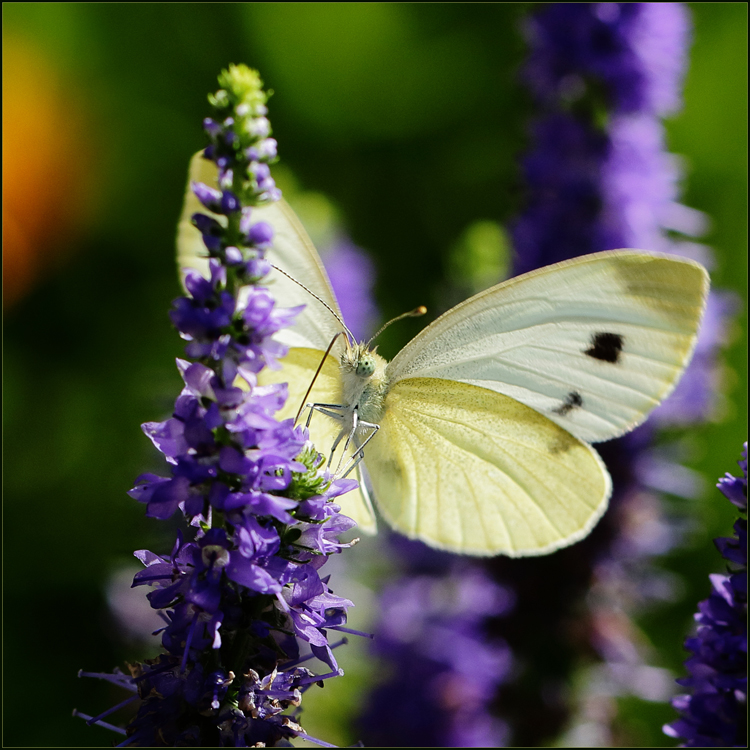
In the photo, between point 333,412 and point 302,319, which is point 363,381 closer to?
point 333,412

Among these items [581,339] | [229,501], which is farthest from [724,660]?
[581,339]

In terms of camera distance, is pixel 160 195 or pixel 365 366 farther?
pixel 160 195

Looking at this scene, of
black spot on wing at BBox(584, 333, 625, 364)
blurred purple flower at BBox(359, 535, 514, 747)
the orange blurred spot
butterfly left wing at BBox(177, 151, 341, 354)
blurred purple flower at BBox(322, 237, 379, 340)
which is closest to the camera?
butterfly left wing at BBox(177, 151, 341, 354)

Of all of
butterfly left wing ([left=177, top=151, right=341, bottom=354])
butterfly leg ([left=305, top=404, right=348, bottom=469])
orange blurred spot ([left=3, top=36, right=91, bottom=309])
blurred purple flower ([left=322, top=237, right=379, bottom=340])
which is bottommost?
butterfly leg ([left=305, top=404, right=348, bottom=469])

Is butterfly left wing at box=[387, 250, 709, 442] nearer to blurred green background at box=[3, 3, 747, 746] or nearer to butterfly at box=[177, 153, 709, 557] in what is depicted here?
butterfly at box=[177, 153, 709, 557]

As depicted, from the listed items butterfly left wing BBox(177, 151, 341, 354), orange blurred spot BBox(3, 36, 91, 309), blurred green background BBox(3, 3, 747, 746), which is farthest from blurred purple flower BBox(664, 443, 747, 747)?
orange blurred spot BBox(3, 36, 91, 309)

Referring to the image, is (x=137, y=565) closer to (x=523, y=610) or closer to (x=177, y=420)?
(x=523, y=610)

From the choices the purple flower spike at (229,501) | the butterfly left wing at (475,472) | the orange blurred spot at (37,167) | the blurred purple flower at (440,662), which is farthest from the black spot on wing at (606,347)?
the orange blurred spot at (37,167)
